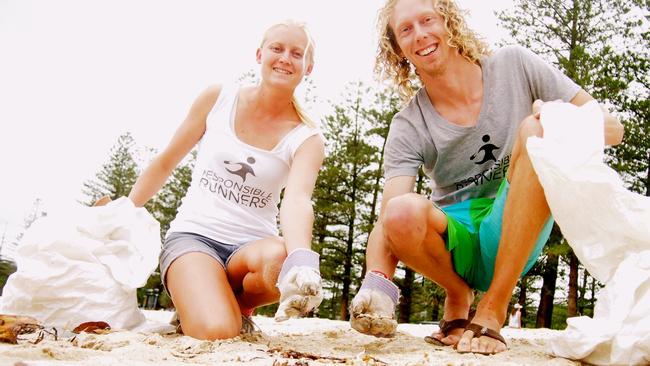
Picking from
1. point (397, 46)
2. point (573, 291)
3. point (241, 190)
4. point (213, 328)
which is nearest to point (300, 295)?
point (213, 328)

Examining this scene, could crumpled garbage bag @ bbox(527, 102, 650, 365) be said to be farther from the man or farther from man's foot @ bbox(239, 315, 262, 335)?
man's foot @ bbox(239, 315, 262, 335)

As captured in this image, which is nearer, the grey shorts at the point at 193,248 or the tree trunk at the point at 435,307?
the grey shorts at the point at 193,248

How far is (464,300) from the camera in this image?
→ 2668 mm

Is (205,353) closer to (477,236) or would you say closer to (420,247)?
(420,247)

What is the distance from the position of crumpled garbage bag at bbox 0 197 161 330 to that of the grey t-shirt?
134 cm

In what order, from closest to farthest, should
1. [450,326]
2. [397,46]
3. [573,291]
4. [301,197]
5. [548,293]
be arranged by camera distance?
[301,197] < [450,326] < [397,46] < [573,291] < [548,293]

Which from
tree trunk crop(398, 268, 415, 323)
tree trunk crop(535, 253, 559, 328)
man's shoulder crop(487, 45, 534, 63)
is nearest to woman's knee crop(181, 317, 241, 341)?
man's shoulder crop(487, 45, 534, 63)

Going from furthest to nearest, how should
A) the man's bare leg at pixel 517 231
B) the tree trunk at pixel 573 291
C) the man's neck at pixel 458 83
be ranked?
the tree trunk at pixel 573 291
the man's neck at pixel 458 83
the man's bare leg at pixel 517 231

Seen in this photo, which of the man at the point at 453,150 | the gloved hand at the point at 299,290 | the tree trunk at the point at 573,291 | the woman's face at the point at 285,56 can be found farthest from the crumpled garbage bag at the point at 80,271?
the tree trunk at the point at 573,291

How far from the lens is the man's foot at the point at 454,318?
2594mm

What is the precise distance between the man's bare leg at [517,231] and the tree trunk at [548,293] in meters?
11.6

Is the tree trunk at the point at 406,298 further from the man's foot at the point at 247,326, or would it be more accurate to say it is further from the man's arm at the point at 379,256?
the man's arm at the point at 379,256

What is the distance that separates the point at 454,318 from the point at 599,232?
0.94 metres

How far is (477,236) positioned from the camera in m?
2.55
